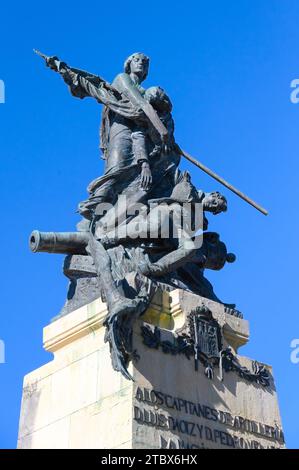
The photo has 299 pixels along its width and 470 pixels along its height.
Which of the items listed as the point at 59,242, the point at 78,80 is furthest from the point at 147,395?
the point at 78,80

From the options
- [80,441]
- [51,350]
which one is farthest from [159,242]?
[80,441]

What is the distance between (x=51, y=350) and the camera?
38.7ft

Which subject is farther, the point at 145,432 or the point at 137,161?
the point at 137,161

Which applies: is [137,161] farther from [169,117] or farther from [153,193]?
Answer: [169,117]

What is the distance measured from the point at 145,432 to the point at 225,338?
2598mm

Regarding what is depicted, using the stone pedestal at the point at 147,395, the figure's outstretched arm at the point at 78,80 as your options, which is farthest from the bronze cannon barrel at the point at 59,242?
the figure's outstretched arm at the point at 78,80

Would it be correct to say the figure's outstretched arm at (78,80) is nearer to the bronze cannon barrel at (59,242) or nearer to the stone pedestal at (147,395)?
the bronze cannon barrel at (59,242)

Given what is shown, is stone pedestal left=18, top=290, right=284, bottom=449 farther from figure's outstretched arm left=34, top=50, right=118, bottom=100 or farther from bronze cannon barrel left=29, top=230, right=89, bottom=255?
figure's outstretched arm left=34, top=50, right=118, bottom=100

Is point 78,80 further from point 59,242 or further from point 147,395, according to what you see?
point 147,395

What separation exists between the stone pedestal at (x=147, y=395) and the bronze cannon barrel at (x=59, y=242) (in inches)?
43.7

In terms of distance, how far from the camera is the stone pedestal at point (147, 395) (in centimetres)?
980

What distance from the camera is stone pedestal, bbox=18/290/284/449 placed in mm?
9805

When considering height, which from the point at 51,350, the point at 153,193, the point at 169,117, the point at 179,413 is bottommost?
the point at 179,413
